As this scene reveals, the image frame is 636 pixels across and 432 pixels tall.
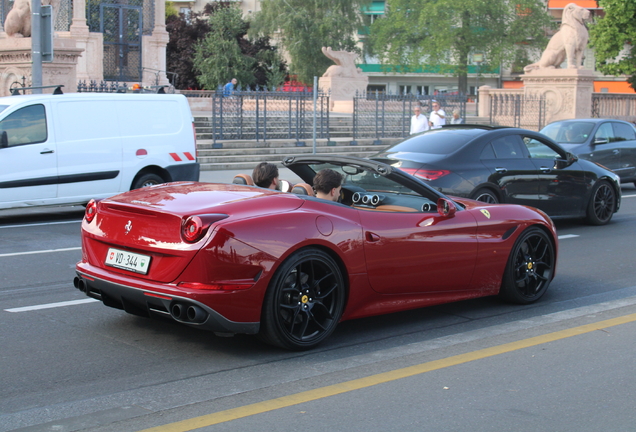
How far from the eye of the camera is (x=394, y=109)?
2734 centimetres

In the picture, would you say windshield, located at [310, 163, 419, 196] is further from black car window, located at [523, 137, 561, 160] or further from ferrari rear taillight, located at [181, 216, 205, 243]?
black car window, located at [523, 137, 561, 160]

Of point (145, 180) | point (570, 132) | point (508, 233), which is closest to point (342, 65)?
point (570, 132)

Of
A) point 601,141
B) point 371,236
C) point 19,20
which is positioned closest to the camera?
point 371,236

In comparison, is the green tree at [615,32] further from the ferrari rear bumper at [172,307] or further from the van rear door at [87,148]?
the ferrari rear bumper at [172,307]

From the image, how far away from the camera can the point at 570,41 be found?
102ft

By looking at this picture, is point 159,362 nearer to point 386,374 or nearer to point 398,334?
point 386,374

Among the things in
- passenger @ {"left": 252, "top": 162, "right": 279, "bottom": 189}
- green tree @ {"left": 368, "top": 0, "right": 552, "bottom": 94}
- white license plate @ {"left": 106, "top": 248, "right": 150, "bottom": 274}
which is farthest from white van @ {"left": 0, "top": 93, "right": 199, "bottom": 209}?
green tree @ {"left": 368, "top": 0, "right": 552, "bottom": 94}

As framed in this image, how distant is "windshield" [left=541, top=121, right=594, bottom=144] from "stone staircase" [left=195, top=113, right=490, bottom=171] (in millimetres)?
5843

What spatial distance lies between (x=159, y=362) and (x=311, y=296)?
3.50 ft

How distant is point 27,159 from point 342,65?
102 feet

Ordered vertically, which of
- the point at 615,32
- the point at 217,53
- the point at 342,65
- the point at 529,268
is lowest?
the point at 529,268

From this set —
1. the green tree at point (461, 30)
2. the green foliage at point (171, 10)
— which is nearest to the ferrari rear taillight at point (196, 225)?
the green tree at point (461, 30)

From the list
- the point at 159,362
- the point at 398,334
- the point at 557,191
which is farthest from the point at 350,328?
the point at 557,191

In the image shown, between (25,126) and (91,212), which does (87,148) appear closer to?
(25,126)
